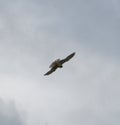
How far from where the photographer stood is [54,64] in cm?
2328

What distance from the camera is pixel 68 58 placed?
23719mm

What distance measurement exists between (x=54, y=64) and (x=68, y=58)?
3.11m
